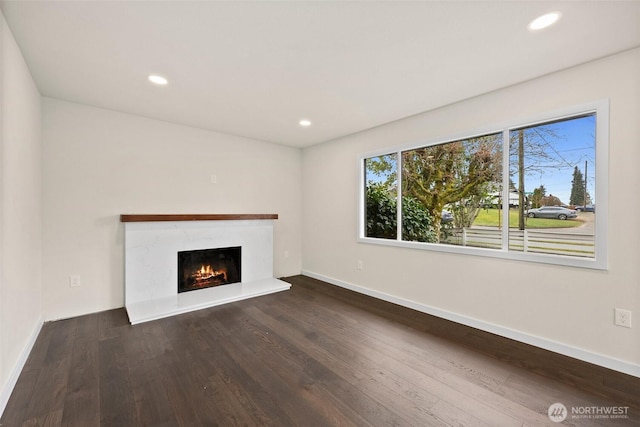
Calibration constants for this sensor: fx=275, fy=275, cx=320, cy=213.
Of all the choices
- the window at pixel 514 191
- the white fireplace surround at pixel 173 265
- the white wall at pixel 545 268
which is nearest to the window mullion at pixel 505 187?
the window at pixel 514 191

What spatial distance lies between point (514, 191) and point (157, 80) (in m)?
3.51

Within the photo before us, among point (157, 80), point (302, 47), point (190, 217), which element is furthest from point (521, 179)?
point (190, 217)

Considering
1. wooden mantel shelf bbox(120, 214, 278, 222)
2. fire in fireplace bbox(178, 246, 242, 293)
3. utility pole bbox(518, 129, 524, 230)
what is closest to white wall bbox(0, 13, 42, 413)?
wooden mantel shelf bbox(120, 214, 278, 222)

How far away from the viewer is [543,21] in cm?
172

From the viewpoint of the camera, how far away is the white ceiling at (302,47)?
1639 mm

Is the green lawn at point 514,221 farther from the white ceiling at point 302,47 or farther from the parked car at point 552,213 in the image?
the white ceiling at point 302,47

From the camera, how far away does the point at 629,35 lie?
6.08ft

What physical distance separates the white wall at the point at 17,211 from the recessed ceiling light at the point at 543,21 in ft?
10.8

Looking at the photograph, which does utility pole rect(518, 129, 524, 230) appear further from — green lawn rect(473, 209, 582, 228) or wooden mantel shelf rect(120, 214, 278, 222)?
wooden mantel shelf rect(120, 214, 278, 222)

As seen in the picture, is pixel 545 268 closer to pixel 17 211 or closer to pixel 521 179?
pixel 521 179

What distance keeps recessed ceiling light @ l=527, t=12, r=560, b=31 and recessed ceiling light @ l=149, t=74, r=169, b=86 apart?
2.85m

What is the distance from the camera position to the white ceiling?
1.64 metres

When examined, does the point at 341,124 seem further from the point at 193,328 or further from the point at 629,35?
the point at 193,328

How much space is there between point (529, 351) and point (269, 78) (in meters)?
3.27
